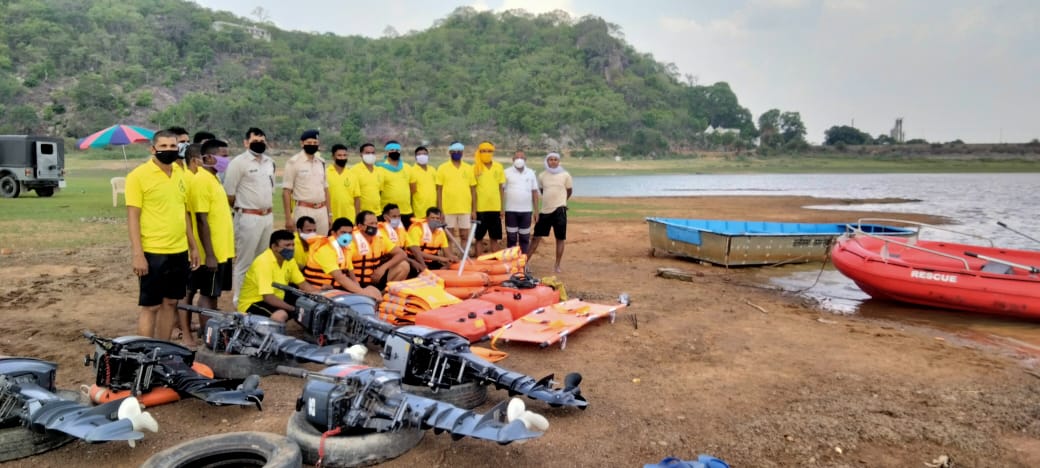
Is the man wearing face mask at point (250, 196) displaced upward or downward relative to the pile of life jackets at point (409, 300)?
upward

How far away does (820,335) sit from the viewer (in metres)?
7.59

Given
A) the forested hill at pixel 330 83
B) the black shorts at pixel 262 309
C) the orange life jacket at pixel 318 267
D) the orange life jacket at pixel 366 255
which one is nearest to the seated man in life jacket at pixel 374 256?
the orange life jacket at pixel 366 255

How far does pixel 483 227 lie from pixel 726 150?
93.8 m

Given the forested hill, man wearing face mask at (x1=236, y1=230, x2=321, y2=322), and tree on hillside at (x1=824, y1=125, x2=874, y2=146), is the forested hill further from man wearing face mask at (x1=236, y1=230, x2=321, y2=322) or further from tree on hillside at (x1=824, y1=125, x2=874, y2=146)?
man wearing face mask at (x1=236, y1=230, x2=321, y2=322)

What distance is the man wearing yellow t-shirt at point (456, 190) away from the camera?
10438 millimetres

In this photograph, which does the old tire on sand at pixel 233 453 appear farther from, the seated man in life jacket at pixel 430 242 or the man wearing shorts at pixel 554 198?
the man wearing shorts at pixel 554 198

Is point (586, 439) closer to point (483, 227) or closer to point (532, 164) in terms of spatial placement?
point (483, 227)

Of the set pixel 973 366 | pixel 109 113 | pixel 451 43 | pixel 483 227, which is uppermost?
pixel 451 43

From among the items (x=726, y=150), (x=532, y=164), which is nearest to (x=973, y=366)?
(x=532, y=164)

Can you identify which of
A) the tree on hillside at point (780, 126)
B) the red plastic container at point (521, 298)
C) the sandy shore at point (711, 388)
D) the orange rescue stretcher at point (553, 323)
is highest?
the tree on hillside at point (780, 126)

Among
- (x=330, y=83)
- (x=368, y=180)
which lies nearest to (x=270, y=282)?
(x=368, y=180)

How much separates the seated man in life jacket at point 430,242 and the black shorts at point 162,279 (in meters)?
3.28

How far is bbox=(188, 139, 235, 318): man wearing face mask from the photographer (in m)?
6.32

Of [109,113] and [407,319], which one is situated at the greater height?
[109,113]
